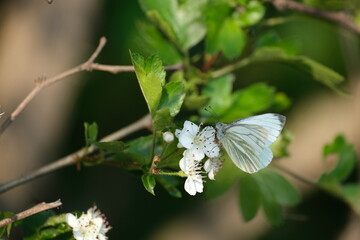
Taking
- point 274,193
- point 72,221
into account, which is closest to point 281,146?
point 274,193

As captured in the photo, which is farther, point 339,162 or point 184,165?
point 339,162

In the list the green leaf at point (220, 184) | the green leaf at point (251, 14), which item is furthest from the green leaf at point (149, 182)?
the green leaf at point (251, 14)

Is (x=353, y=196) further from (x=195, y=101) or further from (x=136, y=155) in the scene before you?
(x=136, y=155)

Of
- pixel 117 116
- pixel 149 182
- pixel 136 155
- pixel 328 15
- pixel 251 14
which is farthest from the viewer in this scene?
pixel 117 116

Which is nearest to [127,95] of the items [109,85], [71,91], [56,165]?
[109,85]

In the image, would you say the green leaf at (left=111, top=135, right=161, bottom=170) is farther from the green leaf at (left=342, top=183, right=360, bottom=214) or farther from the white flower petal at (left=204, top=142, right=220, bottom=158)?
the green leaf at (left=342, top=183, right=360, bottom=214)

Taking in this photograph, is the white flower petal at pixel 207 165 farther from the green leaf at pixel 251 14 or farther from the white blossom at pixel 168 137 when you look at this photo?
the green leaf at pixel 251 14
